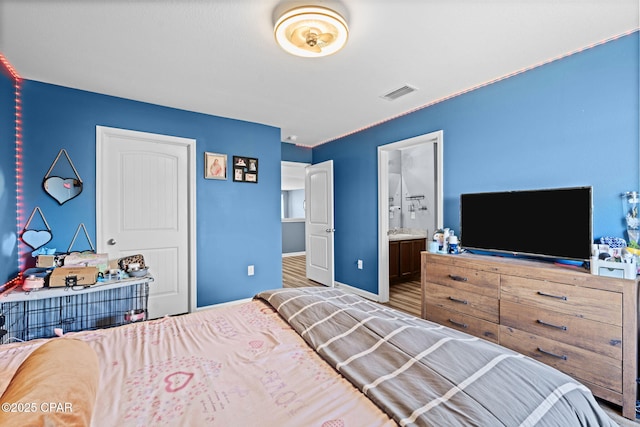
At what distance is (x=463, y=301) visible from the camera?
2387 mm

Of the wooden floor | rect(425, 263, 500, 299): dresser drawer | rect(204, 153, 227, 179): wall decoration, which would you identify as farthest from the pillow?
the wooden floor

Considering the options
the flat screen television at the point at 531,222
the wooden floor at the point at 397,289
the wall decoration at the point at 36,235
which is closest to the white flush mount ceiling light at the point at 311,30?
the flat screen television at the point at 531,222

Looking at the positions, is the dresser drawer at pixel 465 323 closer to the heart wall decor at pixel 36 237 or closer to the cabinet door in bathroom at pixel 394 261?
the cabinet door in bathroom at pixel 394 261

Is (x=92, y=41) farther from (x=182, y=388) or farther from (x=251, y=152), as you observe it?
(x=182, y=388)

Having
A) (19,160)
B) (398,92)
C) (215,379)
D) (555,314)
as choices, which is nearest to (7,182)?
(19,160)

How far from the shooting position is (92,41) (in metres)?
1.92

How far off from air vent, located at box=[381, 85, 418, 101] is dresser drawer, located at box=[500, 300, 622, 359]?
2052 mm

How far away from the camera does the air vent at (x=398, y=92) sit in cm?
271

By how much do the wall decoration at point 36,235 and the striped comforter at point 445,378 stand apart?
2.63m

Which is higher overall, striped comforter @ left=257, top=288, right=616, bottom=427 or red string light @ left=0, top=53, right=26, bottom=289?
red string light @ left=0, top=53, right=26, bottom=289

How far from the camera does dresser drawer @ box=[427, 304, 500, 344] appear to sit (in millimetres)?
2199

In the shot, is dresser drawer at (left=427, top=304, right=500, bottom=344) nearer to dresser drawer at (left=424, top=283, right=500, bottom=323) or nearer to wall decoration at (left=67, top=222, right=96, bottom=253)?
dresser drawer at (left=424, top=283, right=500, bottom=323)

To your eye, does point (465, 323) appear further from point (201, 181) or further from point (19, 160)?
point (19, 160)

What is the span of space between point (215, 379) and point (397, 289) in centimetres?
365
